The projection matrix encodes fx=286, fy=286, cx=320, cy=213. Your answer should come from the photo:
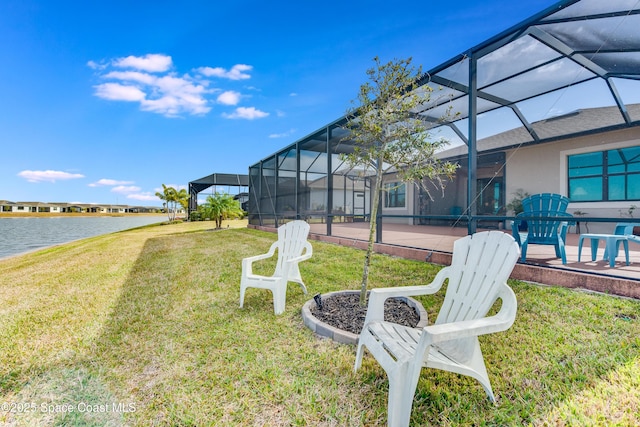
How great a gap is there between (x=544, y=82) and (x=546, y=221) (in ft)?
9.91

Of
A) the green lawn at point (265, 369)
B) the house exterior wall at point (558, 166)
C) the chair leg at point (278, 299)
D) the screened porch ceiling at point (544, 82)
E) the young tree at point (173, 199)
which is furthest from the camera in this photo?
the young tree at point (173, 199)

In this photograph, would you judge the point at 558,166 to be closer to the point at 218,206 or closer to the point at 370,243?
the point at 370,243

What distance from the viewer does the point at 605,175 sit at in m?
6.38

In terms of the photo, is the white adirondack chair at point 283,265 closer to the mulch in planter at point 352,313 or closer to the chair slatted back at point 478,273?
the mulch in planter at point 352,313

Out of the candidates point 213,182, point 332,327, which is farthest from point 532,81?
point 213,182

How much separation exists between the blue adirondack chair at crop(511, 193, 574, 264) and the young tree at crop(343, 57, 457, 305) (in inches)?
79.9

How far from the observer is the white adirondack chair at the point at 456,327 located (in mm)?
1254

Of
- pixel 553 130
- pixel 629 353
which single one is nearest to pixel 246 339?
pixel 629 353

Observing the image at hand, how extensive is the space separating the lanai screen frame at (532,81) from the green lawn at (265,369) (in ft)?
6.12

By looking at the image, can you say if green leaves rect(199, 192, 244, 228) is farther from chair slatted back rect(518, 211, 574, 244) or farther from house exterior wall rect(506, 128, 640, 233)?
chair slatted back rect(518, 211, 574, 244)

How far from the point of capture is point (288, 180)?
9.84 meters

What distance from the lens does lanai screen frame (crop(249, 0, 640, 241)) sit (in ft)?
11.0

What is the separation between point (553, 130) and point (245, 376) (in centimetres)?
847

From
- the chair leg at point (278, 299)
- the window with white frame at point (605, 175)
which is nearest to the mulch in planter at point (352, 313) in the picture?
the chair leg at point (278, 299)
